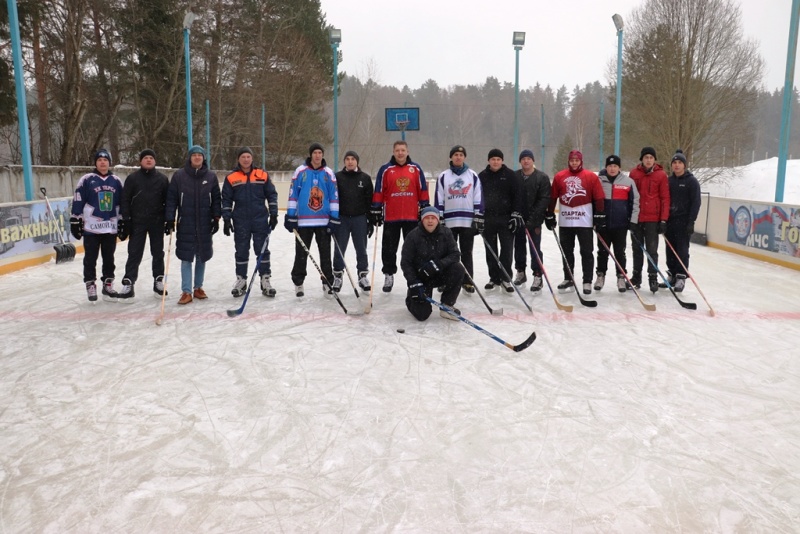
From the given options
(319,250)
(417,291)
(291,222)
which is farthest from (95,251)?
(417,291)

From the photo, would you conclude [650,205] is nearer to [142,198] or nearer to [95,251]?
[142,198]

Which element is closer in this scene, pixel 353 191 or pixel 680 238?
pixel 353 191

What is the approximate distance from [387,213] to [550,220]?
66.0 inches

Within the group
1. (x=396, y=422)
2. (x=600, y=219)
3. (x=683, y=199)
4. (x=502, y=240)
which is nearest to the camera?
(x=396, y=422)

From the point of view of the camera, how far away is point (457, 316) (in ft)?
16.6

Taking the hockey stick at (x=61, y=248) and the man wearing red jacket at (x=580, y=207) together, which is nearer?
the man wearing red jacket at (x=580, y=207)

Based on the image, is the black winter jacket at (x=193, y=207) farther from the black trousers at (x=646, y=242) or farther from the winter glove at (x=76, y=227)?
the black trousers at (x=646, y=242)

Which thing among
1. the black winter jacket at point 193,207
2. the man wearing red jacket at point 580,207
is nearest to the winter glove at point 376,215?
the black winter jacket at point 193,207

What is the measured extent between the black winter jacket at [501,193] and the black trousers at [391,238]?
32.3 inches

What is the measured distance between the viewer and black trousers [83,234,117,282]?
5.80 m

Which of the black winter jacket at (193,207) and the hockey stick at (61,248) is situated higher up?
the black winter jacket at (193,207)

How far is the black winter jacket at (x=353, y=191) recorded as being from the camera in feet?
19.8

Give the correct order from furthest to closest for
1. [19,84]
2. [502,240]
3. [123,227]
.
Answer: [19,84], [502,240], [123,227]

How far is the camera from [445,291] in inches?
209
